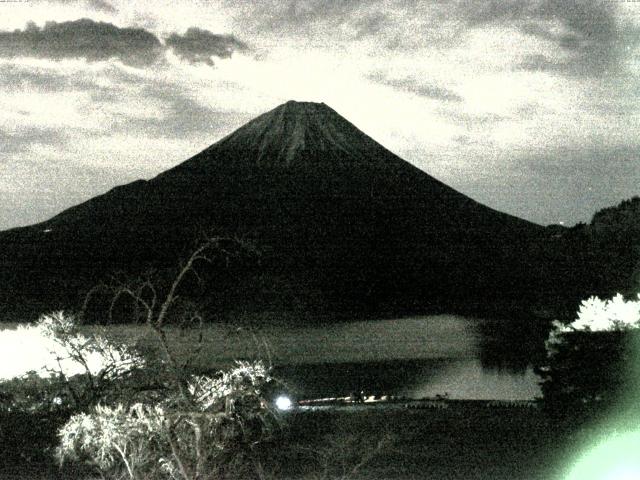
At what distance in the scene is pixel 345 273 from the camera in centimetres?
9831

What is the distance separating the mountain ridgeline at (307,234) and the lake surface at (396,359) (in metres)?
15.0

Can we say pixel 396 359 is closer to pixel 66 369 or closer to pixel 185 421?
pixel 66 369

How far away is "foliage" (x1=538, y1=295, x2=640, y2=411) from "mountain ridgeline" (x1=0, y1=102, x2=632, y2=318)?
56741 mm

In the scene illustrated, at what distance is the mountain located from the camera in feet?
300

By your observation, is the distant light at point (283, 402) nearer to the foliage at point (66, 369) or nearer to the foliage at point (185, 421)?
the foliage at point (66, 369)

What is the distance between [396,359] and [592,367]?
90.7ft

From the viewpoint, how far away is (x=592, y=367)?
14.5 metres

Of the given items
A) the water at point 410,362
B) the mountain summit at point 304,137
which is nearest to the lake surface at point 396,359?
the water at point 410,362

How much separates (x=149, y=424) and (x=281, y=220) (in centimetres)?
10274

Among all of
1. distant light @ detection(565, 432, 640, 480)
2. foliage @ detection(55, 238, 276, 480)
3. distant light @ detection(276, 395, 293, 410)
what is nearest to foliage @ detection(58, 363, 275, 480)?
foliage @ detection(55, 238, 276, 480)

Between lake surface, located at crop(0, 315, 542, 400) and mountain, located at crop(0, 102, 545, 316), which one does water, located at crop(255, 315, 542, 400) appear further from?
mountain, located at crop(0, 102, 545, 316)

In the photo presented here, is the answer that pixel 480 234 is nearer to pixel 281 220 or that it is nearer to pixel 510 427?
pixel 281 220

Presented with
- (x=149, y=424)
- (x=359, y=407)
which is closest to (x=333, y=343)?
(x=359, y=407)

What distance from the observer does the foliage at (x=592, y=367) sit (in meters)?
13.9
